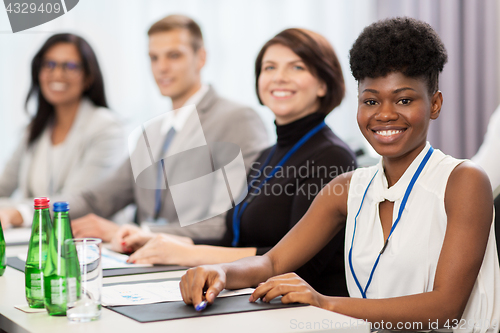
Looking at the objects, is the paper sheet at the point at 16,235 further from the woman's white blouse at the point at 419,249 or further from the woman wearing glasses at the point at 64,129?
the woman's white blouse at the point at 419,249

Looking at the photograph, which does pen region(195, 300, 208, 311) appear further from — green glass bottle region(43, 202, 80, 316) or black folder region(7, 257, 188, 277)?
black folder region(7, 257, 188, 277)

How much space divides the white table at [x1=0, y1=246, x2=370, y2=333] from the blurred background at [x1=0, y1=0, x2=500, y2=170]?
2.30m

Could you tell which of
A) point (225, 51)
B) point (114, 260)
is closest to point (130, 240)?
point (114, 260)

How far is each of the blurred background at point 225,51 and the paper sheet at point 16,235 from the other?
1223 millimetres

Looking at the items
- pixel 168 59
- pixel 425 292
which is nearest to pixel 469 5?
pixel 168 59

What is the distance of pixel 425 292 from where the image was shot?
100cm

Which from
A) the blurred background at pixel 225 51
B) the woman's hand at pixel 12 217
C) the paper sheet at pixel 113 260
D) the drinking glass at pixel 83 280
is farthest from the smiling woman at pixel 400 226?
the blurred background at pixel 225 51

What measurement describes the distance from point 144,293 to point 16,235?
42.6 inches

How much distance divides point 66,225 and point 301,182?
2.73 feet

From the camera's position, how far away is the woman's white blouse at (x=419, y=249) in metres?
1.05

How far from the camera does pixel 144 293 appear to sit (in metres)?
1.08

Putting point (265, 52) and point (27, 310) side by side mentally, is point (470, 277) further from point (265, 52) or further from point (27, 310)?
point (265, 52)

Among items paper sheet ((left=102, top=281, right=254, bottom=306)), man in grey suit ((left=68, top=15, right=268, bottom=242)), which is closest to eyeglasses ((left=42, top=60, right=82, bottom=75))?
man in grey suit ((left=68, top=15, right=268, bottom=242))

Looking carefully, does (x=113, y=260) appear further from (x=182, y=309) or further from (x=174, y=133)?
(x=174, y=133)
